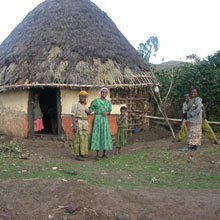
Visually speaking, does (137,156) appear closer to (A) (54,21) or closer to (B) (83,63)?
(B) (83,63)

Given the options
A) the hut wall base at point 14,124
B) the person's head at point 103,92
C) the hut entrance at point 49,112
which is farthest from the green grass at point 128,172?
the hut entrance at point 49,112

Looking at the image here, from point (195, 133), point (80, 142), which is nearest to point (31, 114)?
point (80, 142)

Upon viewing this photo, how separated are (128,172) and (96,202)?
1828mm

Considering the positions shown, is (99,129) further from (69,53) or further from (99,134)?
(69,53)

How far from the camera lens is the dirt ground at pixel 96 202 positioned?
2.69 meters

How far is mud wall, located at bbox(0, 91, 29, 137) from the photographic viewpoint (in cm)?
799

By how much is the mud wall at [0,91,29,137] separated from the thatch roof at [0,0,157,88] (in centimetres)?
53

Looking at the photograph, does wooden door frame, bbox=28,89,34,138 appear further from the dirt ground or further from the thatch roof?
the dirt ground

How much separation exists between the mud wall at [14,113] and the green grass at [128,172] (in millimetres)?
3241

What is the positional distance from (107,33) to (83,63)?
2.03 m

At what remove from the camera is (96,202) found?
2.94 meters

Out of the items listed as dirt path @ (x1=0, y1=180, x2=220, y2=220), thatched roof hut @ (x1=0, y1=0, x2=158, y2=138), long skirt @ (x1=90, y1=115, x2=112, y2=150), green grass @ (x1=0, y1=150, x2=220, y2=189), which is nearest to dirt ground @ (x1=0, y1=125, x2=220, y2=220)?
dirt path @ (x1=0, y1=180, x2=220, y2=220)

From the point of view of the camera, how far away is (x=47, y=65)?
7.66 metres

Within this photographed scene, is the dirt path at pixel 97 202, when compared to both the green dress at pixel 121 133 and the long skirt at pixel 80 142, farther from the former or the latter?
the green dress at pixel 121 133
